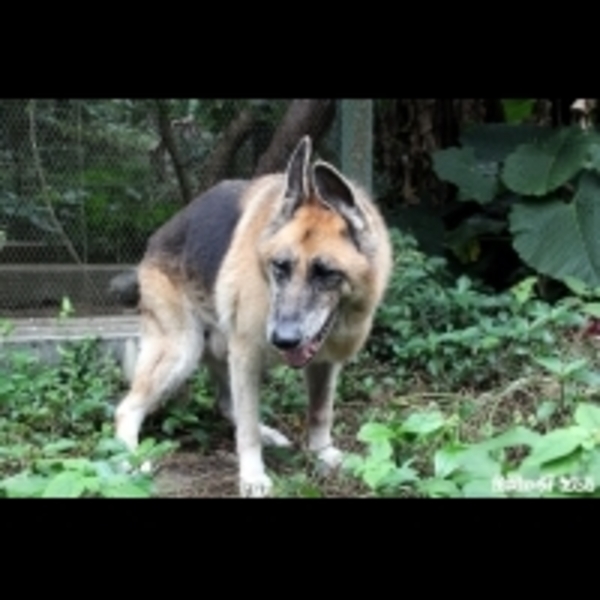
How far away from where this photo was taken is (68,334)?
23.0 feet

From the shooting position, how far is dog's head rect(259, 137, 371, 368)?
4562mm

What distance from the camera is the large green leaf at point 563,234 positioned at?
7.16 meters

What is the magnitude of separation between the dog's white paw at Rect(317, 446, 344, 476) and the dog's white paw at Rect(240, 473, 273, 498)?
0.21m

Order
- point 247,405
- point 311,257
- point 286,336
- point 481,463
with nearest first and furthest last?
point 481,463 < point 286,336 < point 311,257 < point 247,405

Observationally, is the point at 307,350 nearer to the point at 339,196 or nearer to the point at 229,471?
the point at 339,196

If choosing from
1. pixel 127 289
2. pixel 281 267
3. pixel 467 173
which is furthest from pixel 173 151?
pixel 281 267

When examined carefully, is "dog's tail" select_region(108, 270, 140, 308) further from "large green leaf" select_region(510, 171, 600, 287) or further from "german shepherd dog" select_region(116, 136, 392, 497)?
"large green leaf" select_region(510, 171, 600, 287)

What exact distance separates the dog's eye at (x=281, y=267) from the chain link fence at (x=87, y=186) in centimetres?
284

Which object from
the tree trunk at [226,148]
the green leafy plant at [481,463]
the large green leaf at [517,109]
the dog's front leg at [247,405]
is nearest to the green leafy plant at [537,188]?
the large green leaf at [517,109]

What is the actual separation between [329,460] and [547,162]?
347cm

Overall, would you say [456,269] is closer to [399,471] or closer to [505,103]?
[505,103]

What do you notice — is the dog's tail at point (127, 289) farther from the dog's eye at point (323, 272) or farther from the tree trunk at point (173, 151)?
the dog's eye at point (323, 272)

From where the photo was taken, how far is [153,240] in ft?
19.7

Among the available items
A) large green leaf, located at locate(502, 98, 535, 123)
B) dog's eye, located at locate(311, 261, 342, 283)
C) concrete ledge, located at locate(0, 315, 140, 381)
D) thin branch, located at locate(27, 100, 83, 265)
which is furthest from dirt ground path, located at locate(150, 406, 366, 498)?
large green leaf, located at locate(502, 98, 535, 123)
